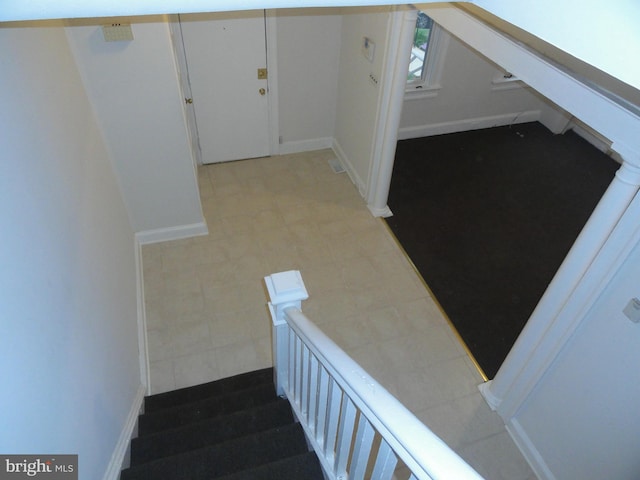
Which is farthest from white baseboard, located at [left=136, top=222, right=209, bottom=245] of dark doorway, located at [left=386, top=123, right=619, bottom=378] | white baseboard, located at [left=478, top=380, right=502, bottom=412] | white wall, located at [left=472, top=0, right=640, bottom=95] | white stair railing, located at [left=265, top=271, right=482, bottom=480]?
white wall, located at [left=472, top=0, right=640, bottom=95]

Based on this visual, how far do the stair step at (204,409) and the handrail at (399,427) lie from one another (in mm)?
1461

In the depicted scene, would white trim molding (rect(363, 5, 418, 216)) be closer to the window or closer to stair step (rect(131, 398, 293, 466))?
the window

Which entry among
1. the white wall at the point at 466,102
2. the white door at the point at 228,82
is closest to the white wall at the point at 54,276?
the white door at the point at 228,82

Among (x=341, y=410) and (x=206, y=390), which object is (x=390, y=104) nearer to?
(x=206, y=390)

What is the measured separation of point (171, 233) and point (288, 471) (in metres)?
2.73

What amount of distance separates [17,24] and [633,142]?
2.60 metres

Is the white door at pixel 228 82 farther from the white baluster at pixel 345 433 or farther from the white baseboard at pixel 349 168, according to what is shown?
the white baluster at pixel 345 433

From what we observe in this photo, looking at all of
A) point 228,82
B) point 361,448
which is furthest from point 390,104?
→ point 361,448

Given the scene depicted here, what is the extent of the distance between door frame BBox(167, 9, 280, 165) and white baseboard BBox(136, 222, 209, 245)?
88cm

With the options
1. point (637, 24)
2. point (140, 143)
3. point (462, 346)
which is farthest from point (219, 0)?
point (462, 346)

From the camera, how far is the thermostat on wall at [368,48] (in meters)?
3.88

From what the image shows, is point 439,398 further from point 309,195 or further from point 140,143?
point 140,143

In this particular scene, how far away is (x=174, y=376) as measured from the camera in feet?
10.1

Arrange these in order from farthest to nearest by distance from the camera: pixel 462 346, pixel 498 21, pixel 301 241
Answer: pixel 301 241, pixel 462 346, pixel 498 21
